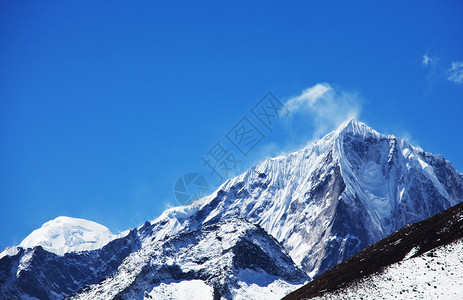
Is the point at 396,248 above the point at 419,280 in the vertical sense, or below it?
above

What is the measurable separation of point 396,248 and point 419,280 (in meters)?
22.5

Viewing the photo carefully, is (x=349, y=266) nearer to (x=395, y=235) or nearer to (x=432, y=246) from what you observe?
(x=395, y=235)

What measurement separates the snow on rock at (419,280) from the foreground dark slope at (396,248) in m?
3.22

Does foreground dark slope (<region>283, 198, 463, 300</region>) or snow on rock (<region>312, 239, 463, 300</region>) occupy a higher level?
foreground dark slope (<region>283, 198, 463, 300</region>)

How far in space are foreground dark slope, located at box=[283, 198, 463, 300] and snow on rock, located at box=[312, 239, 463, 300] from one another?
10.6 feet

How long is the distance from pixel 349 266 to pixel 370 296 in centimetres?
2827

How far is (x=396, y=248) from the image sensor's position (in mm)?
108875

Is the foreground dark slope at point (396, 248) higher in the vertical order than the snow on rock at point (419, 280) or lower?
higher

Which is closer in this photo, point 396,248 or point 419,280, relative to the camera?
point 419,280

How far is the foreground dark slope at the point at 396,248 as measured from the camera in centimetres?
9795

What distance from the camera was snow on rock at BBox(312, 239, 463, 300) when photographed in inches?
3196

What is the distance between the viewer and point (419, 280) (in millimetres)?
86625

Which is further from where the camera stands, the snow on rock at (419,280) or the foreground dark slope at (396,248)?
the foreground dark slope at (396,248)

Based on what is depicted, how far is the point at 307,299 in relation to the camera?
349 feet
